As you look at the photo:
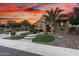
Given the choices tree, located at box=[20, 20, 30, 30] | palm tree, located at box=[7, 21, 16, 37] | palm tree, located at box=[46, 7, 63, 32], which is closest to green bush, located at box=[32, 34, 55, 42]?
palm tree, located at box=[46, 7, 63, 32]

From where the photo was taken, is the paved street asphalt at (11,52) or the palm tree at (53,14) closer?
the paved street asphalt at (11,52)

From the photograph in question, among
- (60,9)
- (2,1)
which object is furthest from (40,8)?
(2,1)

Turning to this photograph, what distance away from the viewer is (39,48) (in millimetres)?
6910

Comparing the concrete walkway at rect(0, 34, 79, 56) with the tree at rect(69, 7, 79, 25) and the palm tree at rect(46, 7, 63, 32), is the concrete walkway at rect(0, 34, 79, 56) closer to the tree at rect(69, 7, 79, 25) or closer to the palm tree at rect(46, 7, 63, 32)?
the palm tree at rect(46, 7, 63, 32)

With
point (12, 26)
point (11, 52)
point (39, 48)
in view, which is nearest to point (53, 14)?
point (39, 48)

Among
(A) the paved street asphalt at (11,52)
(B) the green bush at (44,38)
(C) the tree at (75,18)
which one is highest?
(C) the tree at (75,18)

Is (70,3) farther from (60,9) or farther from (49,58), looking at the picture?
(49,58)

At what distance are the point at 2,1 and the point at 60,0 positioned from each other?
5.02 feet

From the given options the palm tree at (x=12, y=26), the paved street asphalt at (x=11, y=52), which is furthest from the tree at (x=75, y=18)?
the palm tree at (x=12, y=26)

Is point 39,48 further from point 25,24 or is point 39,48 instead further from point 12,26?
point 12,26

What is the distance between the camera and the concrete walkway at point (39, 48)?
22.2 ft

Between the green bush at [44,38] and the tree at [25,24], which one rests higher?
the tree at [25,24]

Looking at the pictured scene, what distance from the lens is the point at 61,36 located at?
7.04 meters

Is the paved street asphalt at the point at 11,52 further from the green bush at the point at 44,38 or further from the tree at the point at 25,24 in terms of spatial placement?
the tree at the point at 25,24
